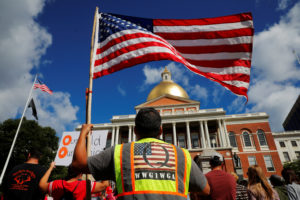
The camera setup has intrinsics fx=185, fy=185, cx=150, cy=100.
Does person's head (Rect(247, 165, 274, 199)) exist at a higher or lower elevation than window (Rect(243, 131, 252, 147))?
lower

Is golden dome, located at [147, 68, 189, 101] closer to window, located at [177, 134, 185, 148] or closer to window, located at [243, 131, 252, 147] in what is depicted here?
window, located at [177, 134, 185, 148]

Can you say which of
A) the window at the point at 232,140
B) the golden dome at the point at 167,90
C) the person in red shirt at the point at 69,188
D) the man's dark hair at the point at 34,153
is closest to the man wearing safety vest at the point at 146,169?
the person in red shirt at the point at 69,188

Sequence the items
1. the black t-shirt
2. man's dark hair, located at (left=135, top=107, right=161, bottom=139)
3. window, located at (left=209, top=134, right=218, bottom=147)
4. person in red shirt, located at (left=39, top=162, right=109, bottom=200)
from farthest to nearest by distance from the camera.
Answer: window, located at (left=209, top=134, right=218, bottom=147) < the black t-shirt < person in red shirt, located at (left=39, top=162, right=109, bottom=200) < man's dark hair, located at (left=135, top=107, right=161, bottom=139)

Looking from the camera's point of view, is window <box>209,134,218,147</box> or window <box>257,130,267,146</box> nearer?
window <box>257,130,267,146</box>

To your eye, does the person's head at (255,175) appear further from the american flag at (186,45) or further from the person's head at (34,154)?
the person's head at (34,154)

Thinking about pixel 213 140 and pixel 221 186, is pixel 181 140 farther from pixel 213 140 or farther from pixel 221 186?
pixel 221 186

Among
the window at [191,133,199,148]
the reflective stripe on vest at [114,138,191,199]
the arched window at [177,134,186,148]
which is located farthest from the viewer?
the arched window at [177,134,186,148]

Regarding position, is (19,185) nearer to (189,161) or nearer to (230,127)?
(189,161)

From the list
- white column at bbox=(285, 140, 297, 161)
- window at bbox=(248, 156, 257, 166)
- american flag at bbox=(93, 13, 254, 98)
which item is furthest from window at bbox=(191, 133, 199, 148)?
american flag at bbox=(93, 13, 254, 98)

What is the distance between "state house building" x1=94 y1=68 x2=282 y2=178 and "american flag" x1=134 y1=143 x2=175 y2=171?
1170 inches

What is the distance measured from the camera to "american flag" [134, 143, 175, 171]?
1.51 meters

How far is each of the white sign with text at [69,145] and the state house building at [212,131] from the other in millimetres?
26152

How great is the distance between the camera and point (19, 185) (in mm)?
3041

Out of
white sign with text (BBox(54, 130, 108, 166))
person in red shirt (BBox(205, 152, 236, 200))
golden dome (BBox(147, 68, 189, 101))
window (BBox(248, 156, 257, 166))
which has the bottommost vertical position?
person in red shirt (BBox(205, 152, 236, 200))
